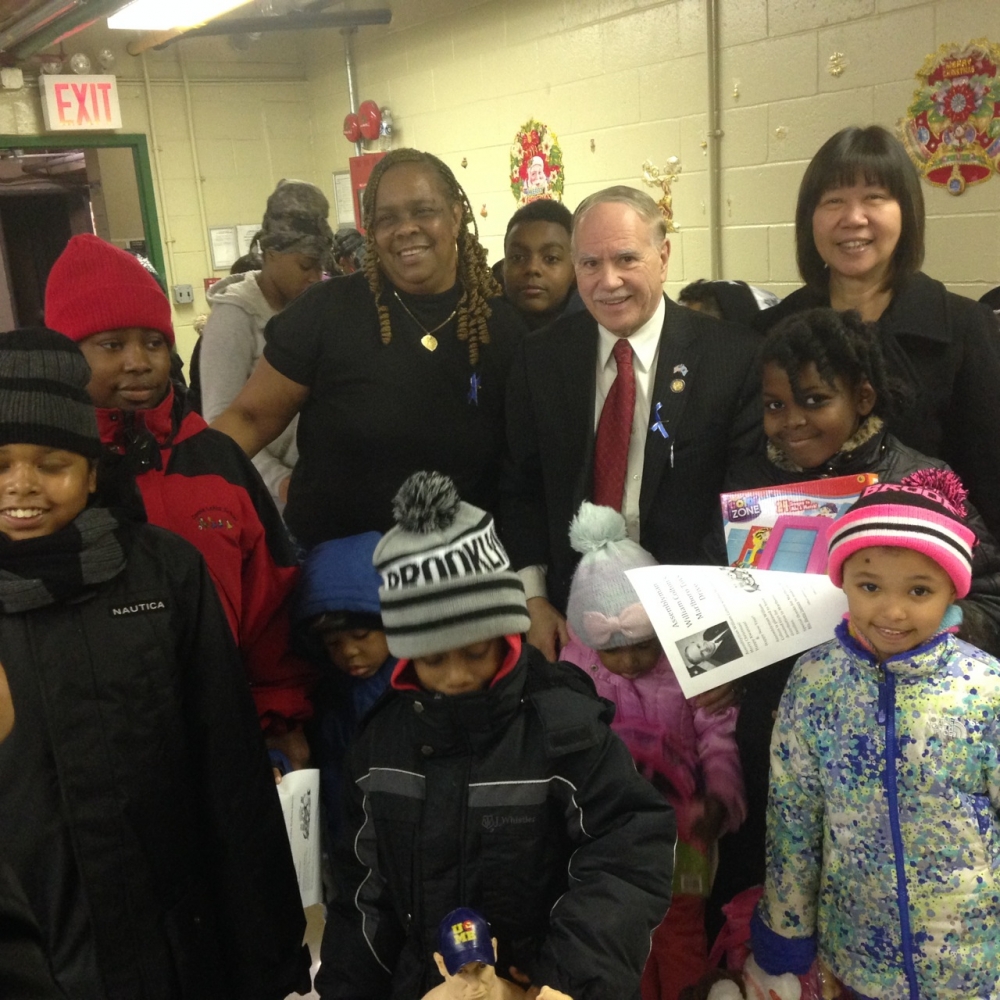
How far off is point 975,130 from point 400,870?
280 cm

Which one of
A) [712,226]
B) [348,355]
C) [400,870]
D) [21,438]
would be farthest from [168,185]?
[400,870]

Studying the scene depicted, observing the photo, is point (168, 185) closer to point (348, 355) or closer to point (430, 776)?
point (348, 355)

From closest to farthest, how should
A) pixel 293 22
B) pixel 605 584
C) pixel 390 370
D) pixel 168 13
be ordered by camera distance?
pixel 605 584 → pixel 390 370 → pixel 168 13 → pixel 293 22

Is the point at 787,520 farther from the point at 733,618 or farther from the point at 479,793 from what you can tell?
the point at 479,793

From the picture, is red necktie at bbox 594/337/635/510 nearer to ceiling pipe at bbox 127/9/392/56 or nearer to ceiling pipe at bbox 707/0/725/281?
ceiling pipe at bbox 707/0/725/281

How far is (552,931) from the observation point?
50.3 inches

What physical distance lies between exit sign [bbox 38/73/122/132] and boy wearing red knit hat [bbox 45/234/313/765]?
16.5 ft

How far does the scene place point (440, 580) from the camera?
4.46 feet

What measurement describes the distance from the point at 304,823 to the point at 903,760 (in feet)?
3.42

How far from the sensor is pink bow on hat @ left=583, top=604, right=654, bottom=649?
1.78 meters

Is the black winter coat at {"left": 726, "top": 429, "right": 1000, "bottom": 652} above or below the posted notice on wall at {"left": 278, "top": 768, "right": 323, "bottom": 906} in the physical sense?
above

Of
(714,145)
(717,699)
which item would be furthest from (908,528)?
(714,145)

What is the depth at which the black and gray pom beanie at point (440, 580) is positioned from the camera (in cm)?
135

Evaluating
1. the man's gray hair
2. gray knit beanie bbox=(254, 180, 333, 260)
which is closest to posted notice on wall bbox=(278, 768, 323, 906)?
the man's gray hair
